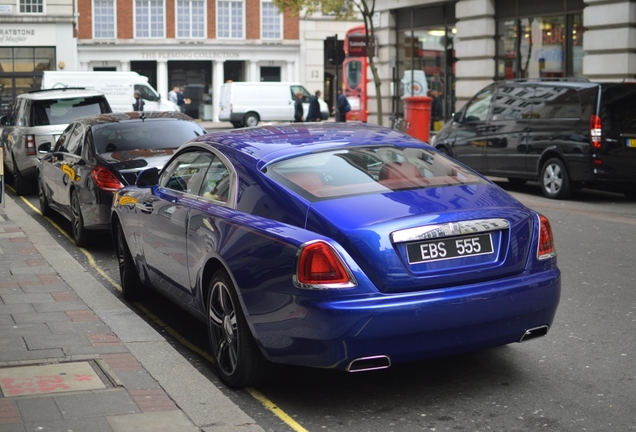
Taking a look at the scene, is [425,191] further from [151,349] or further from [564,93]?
[564,93]

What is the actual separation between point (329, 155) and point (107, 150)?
19.2ft

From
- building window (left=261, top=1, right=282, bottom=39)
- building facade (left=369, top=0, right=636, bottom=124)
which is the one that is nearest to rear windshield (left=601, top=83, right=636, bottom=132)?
building facade (left=369, top=0, right=636, bottom=124)

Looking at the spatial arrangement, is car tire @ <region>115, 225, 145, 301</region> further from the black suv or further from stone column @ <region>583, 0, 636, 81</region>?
stone column @ <region>583, 0, 636, 81</region>

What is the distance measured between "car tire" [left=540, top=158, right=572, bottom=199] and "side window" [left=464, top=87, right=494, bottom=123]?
1.87 m

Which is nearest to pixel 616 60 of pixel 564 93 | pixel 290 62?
pixel 564 93

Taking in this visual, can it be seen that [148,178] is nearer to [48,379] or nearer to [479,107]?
[48,379]

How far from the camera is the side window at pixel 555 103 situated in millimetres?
16359

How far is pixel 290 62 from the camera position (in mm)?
60969

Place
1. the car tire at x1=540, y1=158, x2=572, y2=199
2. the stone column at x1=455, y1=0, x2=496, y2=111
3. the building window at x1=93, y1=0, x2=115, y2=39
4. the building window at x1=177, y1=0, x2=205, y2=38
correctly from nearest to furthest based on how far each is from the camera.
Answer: the car tire at x1=540, y1=158, x2=572, y2=199 → the stone column at x1=455, y1=0, x2=496, y2=111 → the building window at x1=93, y1=0, x2=115, y2=39 → the building window at x1=177, y1=0, x2=205, y2=38

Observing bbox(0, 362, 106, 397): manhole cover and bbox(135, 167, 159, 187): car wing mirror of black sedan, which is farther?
bbox(135, 167, 159, 187): car wing mirror of black sedan

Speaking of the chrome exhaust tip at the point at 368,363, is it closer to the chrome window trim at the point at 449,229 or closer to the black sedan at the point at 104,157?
the chrome window trim at the point at 449,229

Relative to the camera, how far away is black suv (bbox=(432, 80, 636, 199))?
15898 millimetres

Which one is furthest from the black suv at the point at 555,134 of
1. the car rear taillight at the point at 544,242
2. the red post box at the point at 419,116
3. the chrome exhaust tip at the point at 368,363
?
the chrome exhaust tip at the point at 368,363

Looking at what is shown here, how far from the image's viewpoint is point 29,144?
17500 millimetres
